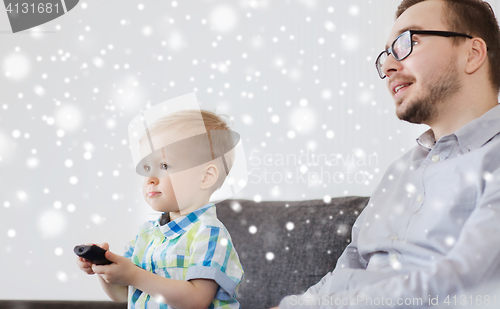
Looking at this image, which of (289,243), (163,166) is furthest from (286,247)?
(163,166)

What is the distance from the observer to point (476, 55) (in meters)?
0.95

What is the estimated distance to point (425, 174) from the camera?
33.6 inches

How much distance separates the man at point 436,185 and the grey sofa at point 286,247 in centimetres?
27

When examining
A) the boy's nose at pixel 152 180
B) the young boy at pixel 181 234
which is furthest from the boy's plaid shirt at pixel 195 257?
the boy's nose at pixel 152 180

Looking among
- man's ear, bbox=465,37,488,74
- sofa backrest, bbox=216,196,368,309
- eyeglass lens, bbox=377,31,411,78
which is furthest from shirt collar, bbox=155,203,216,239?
man's ear, bbox=465,37,488,74

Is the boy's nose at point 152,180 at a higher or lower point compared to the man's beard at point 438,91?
lower

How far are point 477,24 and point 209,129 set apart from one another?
0.74 m

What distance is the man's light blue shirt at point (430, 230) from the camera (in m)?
0.62

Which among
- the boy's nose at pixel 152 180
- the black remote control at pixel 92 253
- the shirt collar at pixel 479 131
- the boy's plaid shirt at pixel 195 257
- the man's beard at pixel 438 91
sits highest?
the man's beard at pixel 438 91

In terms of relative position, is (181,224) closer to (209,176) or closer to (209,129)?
(209,176)
